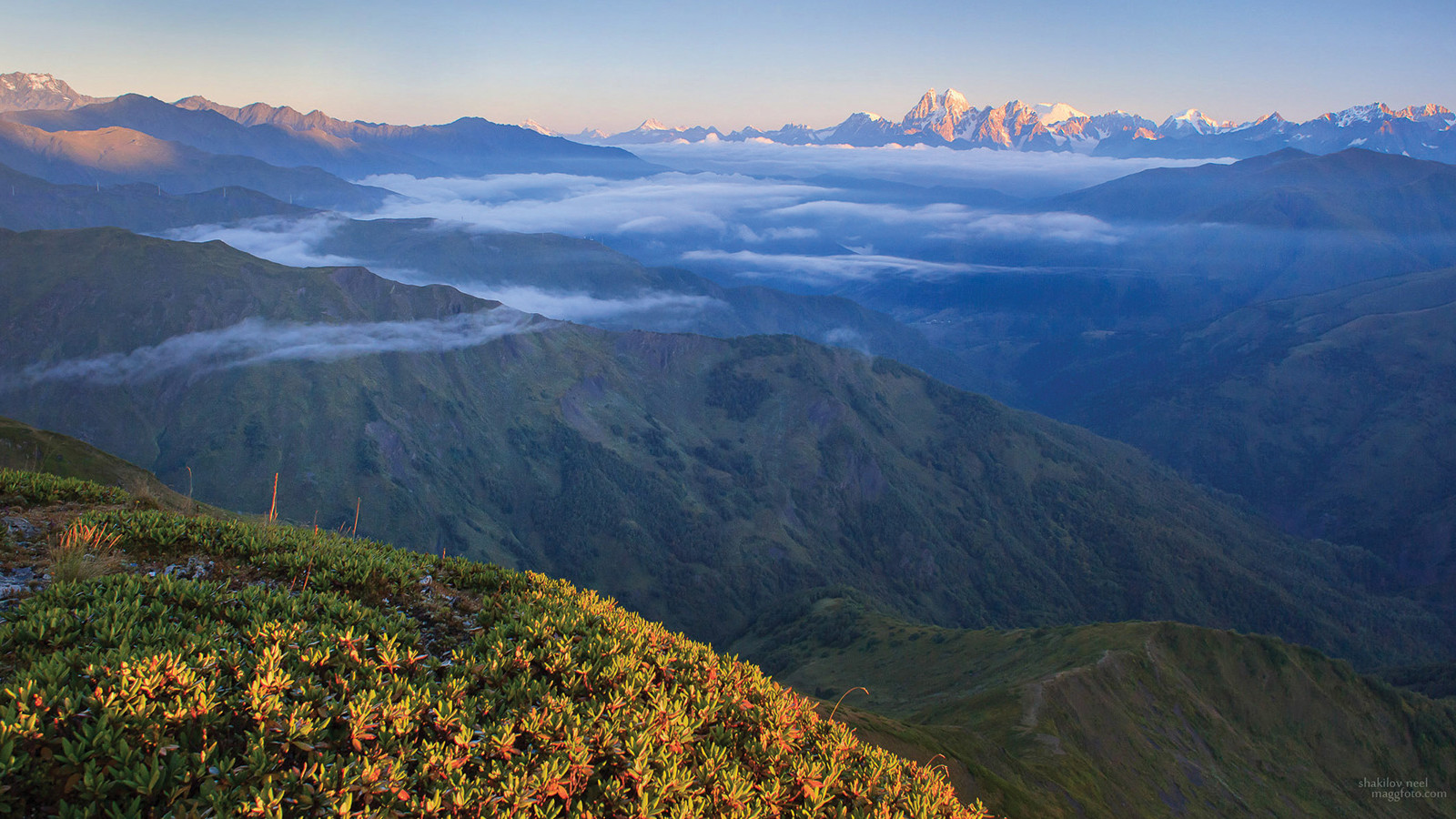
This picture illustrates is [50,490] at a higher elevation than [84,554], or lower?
lower

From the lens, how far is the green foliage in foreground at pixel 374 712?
861 centimetres

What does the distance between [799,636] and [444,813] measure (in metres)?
188

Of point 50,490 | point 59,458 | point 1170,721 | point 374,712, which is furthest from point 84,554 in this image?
point 1170,721

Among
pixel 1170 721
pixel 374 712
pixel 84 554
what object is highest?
pixel 84 554

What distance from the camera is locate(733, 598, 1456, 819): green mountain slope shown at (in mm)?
77494

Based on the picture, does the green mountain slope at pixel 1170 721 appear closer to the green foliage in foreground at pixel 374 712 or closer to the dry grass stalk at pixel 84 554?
the green foliage in foreground at pixel 374 712

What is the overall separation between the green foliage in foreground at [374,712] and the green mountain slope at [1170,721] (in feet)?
178

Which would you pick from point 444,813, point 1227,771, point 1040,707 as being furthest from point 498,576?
point 1227,771

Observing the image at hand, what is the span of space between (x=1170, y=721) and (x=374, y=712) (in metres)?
119

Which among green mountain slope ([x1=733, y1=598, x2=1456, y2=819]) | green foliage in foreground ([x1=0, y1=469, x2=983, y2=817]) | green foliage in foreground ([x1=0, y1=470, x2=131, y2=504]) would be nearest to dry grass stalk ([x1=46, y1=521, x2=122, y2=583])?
green foliage in foreground ([x1=0, y1=469, x2=983, y2=817])

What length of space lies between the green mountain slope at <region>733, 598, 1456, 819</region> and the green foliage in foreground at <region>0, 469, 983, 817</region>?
2135 inches

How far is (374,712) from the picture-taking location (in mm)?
10344

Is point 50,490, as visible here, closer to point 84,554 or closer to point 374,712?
point 84,554

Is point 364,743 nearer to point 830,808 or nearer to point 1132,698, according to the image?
point 830,808
